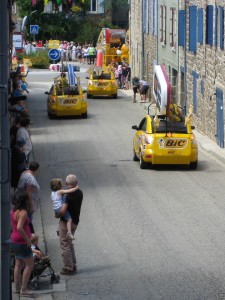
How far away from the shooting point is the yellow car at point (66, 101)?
4262 cm

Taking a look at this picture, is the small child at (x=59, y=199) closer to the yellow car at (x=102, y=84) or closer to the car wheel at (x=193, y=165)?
the car wheel at (x=193, y=165)

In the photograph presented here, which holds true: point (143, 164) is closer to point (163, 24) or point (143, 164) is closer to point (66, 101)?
point (66, 101)

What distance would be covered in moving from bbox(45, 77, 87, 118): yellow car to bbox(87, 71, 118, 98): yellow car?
332 inches

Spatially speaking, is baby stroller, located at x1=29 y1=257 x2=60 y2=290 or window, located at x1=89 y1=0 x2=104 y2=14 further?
window, located at x1=89 y1=0 x2=104 y2=14

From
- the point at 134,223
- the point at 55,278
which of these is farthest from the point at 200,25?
the point at 55,278

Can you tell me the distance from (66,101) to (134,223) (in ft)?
70.8

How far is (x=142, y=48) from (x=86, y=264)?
39753 mm

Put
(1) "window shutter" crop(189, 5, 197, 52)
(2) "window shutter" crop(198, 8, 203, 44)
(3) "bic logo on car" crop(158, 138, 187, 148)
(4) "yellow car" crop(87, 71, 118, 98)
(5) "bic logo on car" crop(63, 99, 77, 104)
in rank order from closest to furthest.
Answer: (3) "bic logo on car" crop(158, 138, 187, 148) < (2) "window shutter" crop(198, 8, 203, 44) < (1) "window shutter" crop(189, 5, 197, 52) < (5) "bic logo on car" crop(63, 99, 77, 104) < (4) "yellow car" crop(87, 71, 118, 98)

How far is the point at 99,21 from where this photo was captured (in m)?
94.3

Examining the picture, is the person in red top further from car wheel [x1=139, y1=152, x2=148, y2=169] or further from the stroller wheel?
car wheel [x1=139, y1=152, x2=148, y2=169]

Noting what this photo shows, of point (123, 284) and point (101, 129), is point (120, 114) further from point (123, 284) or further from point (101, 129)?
point (123, 284)

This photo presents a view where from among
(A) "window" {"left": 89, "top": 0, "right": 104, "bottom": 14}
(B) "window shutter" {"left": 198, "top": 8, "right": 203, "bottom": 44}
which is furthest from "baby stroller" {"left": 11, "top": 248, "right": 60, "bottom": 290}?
(A) "window" {"left": 89, "top": 0, "right": 104, "bottom": 14}

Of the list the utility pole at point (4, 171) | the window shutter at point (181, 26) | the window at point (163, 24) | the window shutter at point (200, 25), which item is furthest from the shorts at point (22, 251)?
the window at point (163, 24)

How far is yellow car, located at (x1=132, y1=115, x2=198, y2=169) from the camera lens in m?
28.5
